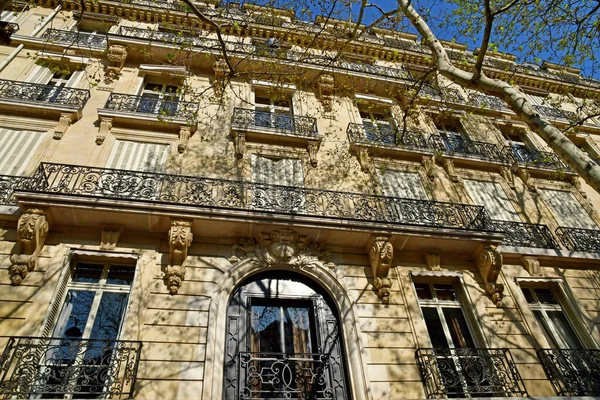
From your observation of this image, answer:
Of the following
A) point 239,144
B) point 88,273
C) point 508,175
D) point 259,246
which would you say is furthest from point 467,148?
point 88,273

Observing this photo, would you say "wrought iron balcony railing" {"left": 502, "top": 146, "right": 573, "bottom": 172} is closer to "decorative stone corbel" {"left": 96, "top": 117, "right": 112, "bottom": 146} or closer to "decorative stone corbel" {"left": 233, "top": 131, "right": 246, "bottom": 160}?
"decorative stone corbel" {"left": 233, "top": 131, "right": 246, "bottom": 160}

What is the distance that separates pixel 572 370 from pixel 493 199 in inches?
189

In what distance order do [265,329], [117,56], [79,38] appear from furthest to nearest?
1. [79,38]
2. [117,56]
3. [265,329]

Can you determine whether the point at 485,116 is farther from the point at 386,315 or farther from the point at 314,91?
the point at 386,315

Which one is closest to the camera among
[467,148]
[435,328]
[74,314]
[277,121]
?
[74,314]

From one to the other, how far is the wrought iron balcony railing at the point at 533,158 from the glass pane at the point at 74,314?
11.9 meters

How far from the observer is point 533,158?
469 inches

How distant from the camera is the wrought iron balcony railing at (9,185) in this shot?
273 inches

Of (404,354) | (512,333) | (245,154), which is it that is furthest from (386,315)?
(245,154)

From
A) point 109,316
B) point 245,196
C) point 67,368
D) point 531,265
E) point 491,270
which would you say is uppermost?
point 245,196

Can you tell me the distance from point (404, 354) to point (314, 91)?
27.9 feet

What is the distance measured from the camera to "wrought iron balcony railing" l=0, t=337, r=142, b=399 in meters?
4.96

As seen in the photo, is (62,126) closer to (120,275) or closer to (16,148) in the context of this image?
(16,148)

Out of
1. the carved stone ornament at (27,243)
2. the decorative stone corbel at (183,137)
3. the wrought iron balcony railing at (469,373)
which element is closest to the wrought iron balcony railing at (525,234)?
the wrought iron balcony railing at (469,373)
